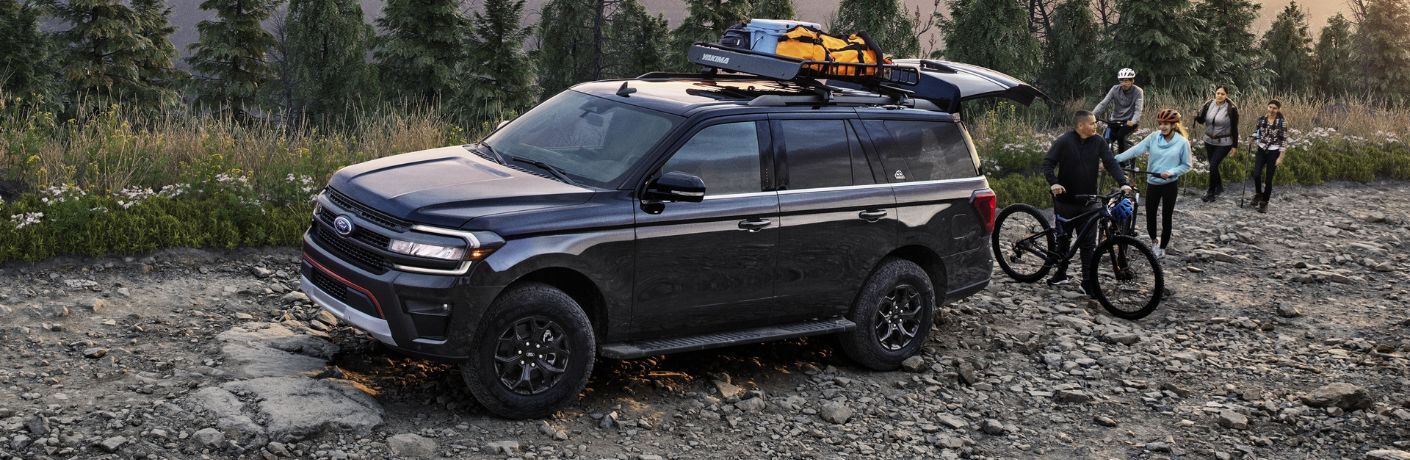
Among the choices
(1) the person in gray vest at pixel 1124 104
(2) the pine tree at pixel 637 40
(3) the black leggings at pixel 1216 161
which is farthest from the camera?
(2) the pine tree at pixel 637 40

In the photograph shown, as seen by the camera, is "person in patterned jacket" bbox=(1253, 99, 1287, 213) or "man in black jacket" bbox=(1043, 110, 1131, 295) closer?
"man in black jacket" bbox=(1043, 110, 1131, 295)

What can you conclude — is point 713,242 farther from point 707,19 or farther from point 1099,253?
point 707,19

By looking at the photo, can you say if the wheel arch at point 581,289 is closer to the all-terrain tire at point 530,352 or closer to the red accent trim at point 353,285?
the all-terrain tire at point 530,352

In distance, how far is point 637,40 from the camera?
5128 cm

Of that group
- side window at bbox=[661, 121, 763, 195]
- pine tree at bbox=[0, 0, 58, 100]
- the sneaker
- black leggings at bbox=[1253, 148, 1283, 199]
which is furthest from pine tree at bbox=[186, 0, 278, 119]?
side window at bbox=[661, 121, 763, 195]

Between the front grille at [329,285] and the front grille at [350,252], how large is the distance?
14 cm

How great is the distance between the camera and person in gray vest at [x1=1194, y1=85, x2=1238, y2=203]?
15742 mm

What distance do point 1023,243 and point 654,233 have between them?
18.1 feet

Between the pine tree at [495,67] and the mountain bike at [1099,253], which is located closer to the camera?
the mountain bike at [1099,253]

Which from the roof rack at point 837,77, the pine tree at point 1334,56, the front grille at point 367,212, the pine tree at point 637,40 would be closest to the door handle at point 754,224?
the roof rack at point 837,77

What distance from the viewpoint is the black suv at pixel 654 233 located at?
629cm

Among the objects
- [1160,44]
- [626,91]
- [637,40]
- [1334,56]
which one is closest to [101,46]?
[637,40]

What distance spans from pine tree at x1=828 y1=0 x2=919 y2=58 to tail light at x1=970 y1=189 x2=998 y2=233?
29581mm

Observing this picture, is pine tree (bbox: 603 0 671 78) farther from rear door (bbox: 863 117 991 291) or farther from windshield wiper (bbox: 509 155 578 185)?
windshield wiper (bbox: 509 155 578 185)
